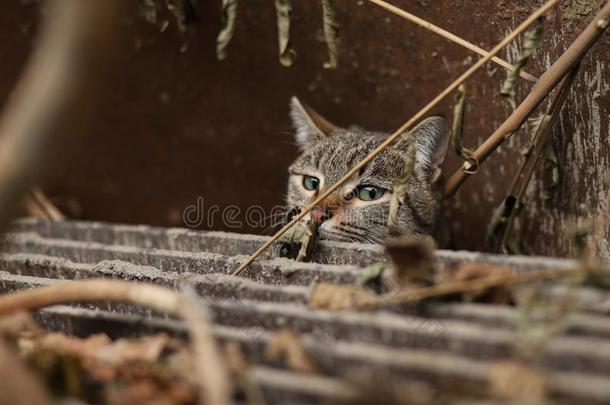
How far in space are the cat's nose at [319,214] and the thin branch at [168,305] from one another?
1274mm

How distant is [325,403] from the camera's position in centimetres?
126

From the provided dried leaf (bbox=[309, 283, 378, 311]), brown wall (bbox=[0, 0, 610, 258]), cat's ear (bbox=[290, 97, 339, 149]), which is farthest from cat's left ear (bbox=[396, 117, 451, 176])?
dried leaf (bbox=[309, 283, 378, 311])

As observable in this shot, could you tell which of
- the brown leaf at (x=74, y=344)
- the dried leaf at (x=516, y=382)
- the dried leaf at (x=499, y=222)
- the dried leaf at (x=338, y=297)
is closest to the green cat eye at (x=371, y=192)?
the dried leaf at (x=499, y=222)

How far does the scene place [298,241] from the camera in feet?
7.25

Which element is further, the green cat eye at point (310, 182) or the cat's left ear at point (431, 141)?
the green cat eye at point (310, 182)

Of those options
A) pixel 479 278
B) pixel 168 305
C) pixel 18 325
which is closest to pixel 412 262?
pixel 479 278

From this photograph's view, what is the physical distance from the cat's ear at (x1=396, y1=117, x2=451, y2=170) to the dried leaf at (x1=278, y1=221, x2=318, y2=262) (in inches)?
34.2

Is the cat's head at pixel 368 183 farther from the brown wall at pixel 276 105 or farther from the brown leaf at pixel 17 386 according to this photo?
the brown leaf at pixel 17 386

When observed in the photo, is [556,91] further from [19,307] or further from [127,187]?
[127,187]

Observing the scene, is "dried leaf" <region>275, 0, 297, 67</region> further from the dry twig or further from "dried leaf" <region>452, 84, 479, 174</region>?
the dry twig

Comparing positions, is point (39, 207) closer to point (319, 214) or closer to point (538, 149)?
point (319, 214)

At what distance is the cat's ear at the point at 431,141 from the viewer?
9.60ft

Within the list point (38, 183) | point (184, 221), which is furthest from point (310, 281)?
point (184, 221)

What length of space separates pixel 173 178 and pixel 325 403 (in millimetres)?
2820
